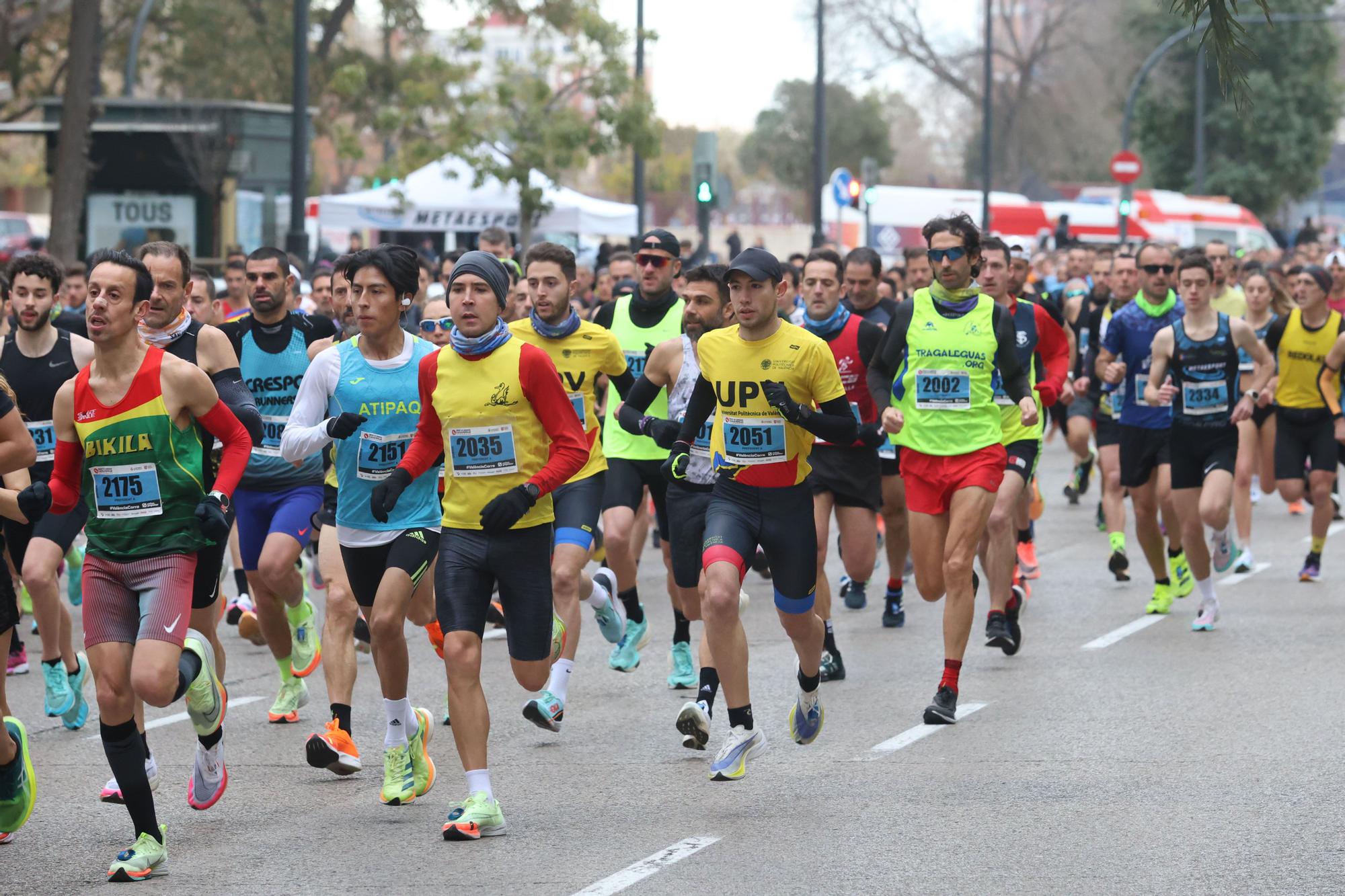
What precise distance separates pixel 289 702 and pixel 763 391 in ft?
9.39

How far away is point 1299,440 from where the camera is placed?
13.3 metres

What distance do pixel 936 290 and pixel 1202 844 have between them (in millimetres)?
3410

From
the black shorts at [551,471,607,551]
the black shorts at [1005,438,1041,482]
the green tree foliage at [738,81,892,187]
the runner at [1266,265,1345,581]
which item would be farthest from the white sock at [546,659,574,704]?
the green tree foliage at [738,81,892,187]

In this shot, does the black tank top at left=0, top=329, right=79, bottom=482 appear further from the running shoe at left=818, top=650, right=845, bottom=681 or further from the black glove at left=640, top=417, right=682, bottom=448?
the running shoe at left=818, top=650, right=845, bottom=681

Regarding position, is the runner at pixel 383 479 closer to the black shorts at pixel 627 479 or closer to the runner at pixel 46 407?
the runner at pixel 46 407

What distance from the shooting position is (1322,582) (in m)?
12.9

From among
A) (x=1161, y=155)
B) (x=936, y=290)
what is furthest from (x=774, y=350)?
(x=1161, y=155)

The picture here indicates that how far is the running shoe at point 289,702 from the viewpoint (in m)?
8.89

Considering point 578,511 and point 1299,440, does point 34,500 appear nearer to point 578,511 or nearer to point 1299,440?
point 578,511

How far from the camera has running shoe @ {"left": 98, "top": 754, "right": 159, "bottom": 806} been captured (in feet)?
22.5

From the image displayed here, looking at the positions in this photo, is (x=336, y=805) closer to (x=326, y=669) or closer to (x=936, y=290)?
(x=326, y=669)

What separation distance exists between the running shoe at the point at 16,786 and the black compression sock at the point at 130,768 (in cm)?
50

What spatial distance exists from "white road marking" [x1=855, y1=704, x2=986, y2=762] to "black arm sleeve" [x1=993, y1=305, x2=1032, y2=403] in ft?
4.82

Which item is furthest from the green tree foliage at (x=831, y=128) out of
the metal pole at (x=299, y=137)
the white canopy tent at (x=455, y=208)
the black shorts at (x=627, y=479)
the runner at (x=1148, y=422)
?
the black shorts at (x=627, y=479)
